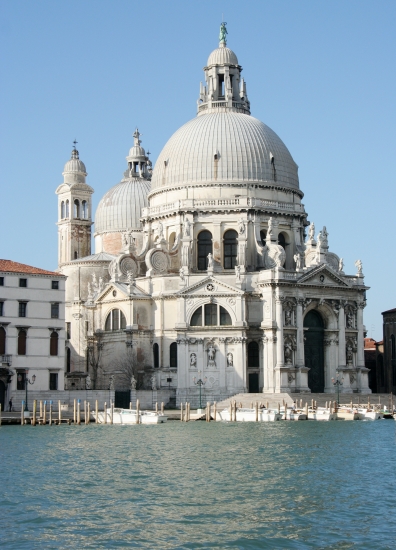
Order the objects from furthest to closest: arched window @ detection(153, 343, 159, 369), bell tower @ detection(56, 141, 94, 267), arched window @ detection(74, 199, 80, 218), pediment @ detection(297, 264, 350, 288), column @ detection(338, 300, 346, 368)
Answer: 1. arched window @ detection(74, 199, 80, 218)
2. bell tower @ detection(56, 141, 94, 267)
3. column @ detection(338, 300, 346, 368)
4. arched window @ detection(153, 343, 159, 369)
5. pediment @ detection(297, 264, 350, 288)

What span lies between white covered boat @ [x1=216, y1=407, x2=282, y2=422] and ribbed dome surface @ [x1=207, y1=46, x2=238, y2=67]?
28.4 m

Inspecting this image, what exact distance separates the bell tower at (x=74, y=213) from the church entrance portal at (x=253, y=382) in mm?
22078

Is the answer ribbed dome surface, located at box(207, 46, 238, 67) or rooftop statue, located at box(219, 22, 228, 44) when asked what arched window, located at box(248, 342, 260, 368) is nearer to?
ribbed dome surface, located at box(207, 46, 238, 67)

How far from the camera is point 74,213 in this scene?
287ft

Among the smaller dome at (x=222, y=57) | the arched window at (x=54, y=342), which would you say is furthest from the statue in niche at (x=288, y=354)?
the smaller dome at (x=222, y=57)

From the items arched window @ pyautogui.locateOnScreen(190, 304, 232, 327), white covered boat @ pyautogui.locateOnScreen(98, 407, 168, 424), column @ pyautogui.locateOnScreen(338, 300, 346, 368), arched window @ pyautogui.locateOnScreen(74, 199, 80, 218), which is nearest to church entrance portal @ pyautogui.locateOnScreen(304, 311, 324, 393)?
column @ pyautogui.locateOnScreen(338, 300, 346, 368)

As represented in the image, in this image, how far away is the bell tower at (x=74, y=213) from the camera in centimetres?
8719

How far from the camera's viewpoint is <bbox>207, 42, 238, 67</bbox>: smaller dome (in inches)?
3113

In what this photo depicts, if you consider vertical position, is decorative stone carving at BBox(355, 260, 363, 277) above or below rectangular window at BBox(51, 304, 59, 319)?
above

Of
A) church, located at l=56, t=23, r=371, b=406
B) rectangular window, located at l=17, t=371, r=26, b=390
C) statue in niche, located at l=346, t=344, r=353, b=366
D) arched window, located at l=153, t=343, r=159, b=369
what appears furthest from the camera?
statue in niche, located at l=346, t=344, r=353, b=366

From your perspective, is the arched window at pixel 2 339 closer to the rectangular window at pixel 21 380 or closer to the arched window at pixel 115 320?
the rectangular window at pixel 21 380

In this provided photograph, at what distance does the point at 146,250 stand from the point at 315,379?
48.9 feet

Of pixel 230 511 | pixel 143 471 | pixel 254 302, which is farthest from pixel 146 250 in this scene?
pixel 230 511

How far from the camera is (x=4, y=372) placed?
60062 mm
